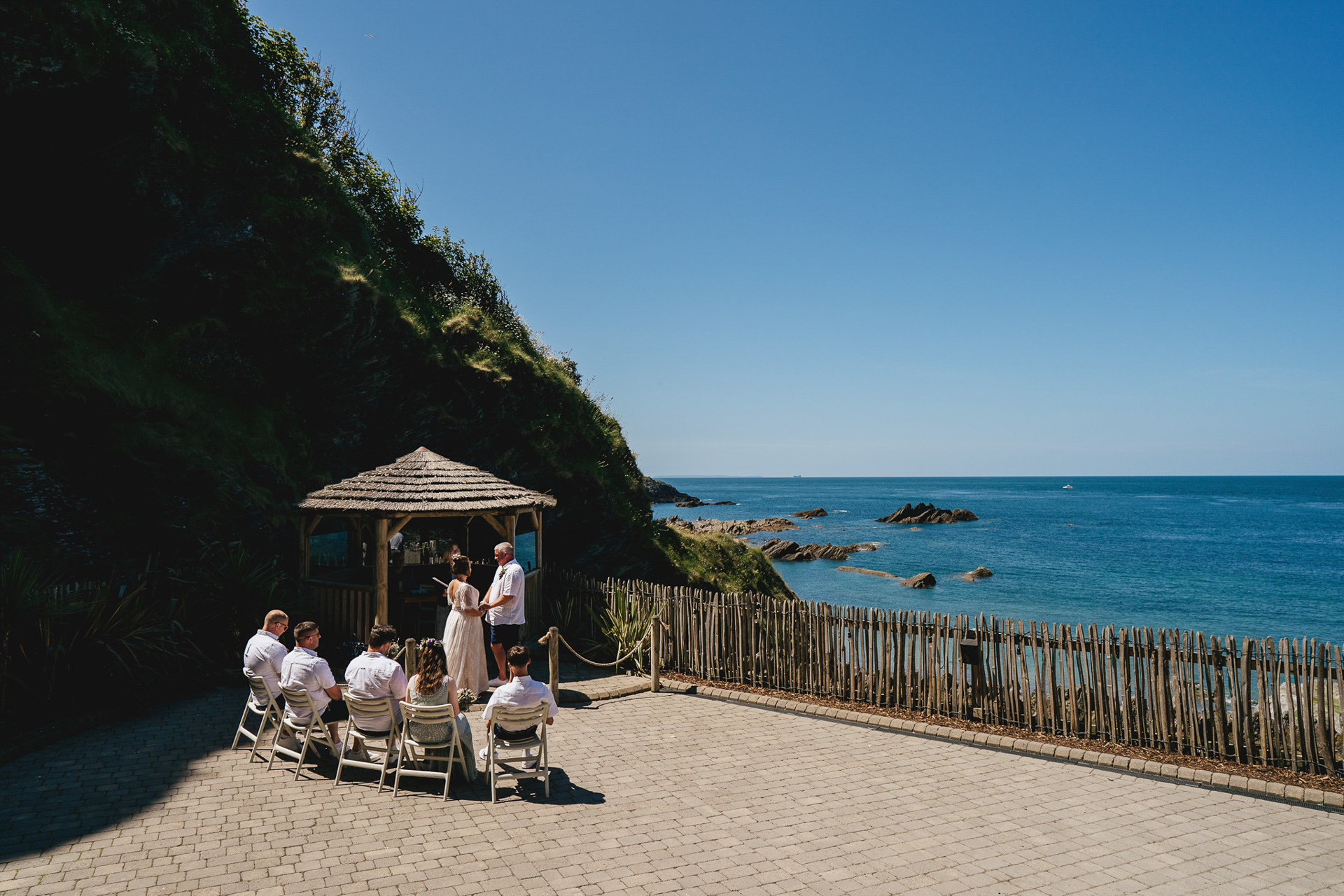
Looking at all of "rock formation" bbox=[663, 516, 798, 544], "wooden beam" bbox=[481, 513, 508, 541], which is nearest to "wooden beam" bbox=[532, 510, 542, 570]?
"wooden beam" bbox=[481, 513, 508, 541]

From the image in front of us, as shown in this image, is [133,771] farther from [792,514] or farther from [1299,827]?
[792,514]

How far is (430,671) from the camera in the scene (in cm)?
739

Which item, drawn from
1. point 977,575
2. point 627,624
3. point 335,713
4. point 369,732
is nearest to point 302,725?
point 335,713

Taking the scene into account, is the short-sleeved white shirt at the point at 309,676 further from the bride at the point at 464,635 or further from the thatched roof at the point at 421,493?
the thatched roof at the point at 421,493

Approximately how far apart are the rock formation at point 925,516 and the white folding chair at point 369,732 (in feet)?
310

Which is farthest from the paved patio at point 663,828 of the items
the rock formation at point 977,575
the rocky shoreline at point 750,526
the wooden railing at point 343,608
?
the rocky shoreline at point 750,526

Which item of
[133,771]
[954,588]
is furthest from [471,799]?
[954,588]

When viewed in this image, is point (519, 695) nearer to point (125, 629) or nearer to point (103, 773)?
point (103, 773)

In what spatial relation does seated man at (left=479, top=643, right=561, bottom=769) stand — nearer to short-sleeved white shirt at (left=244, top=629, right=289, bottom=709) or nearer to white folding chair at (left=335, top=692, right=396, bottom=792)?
white folding chair at (left=335, top=692, right=396, bottom=792)

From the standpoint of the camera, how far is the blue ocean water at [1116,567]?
3897 cm

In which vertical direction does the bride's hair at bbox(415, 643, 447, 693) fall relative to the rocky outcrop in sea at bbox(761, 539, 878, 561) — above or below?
above

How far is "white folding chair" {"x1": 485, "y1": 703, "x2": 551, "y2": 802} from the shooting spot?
7.31m

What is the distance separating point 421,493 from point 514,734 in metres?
5.69

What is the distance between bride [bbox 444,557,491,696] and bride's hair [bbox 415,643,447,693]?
7.55 ft
